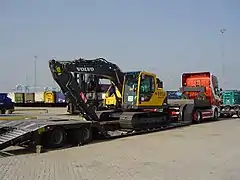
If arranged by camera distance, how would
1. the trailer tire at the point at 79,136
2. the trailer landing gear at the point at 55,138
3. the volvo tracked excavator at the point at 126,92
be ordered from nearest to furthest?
the trailer landing gear at the point at 55,138 < the trailer tire at the point at 79,136 < the volvo tracked excavator at the point at 126,92

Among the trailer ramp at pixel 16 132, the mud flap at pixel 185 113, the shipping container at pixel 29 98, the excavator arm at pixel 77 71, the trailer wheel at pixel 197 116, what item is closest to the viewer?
the trailer ramp at pixel 16 132

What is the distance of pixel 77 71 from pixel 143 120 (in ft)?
14.2

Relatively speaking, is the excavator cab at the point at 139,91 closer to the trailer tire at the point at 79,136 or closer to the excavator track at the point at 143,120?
the excavator track at the point at 143,120

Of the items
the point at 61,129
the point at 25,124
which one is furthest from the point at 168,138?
the point at 25,124

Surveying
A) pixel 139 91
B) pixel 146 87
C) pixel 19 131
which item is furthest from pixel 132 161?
pixel 146 87

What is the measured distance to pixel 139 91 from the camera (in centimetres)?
1745

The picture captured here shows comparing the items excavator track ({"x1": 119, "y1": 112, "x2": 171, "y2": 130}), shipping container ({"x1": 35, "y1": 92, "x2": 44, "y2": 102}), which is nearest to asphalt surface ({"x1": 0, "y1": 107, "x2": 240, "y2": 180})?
excavator track ({"x1": 119, "y1": 112, "x2": 171, "y2": 130})

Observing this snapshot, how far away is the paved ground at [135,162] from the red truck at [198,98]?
808cm

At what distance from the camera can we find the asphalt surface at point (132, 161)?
27.8 feet

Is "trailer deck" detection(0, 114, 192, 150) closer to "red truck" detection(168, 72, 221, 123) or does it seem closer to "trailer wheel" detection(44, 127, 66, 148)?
"trailer wheel" detection(44, 127, 66, 148)

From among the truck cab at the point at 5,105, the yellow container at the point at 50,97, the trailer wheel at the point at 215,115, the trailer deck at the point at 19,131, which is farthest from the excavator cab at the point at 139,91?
the yellow container at the point at 50,97

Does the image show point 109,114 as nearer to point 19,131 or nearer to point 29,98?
point 19,131

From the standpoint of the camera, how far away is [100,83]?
16.7 meters

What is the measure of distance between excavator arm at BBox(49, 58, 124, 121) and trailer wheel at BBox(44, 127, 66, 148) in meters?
2.33
